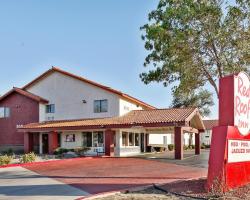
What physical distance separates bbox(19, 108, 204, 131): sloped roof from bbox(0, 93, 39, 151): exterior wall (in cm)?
294

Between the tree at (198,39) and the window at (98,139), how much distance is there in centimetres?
2091

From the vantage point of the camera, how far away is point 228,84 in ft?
45.0

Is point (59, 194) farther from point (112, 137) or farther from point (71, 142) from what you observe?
point (71, 142)

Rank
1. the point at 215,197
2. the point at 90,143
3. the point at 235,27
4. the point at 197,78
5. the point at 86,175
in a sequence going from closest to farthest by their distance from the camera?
the point at 215,197 → the point at 235,27 → the point at 197,78 → the point at 86,175 → the point at 90,143

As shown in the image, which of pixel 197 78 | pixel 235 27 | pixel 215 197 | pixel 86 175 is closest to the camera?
pixel 215 197

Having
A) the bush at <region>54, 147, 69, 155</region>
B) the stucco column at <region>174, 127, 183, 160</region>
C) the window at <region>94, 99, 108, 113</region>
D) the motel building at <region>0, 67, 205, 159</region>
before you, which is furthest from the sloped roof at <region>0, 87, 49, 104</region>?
the stucco column at <region>174, 127, 183, 160</region>

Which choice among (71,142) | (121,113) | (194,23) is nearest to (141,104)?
(121,113)

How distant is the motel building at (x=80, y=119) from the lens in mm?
36438

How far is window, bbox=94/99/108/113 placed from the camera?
130ft

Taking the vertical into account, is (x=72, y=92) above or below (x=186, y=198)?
above

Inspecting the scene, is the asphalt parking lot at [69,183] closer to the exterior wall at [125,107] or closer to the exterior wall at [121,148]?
the exterior wall at [121,148]

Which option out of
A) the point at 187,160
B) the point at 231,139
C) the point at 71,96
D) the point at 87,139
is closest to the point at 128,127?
the point at 187,160

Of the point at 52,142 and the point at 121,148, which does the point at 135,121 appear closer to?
the point at 121,148

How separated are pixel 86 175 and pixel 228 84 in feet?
33.3
